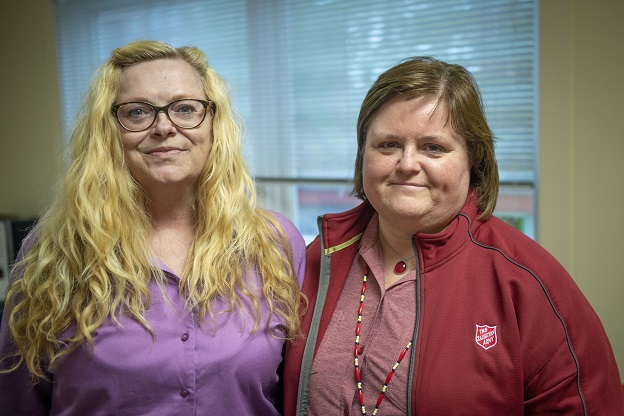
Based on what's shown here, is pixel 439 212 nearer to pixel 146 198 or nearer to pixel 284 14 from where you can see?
pixel 146 198

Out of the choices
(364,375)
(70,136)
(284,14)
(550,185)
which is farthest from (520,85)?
(70,136)

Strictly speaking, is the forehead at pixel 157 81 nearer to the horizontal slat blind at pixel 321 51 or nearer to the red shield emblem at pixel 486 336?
the red shield emblem at pixel 486 336

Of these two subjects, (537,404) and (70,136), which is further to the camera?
(70,136)

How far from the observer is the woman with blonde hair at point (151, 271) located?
1406 mm

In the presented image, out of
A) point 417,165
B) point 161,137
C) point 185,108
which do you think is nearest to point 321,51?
point 185,108

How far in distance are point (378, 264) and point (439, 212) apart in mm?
231

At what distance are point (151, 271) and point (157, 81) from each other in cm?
52

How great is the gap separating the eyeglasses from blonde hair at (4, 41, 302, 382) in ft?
0.12

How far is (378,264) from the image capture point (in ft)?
5.04

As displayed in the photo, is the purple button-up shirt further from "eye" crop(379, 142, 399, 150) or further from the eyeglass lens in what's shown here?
"eye" crop(379, 142, 399, 150)

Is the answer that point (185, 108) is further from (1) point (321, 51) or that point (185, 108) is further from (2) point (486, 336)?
(1) point (321, 51)

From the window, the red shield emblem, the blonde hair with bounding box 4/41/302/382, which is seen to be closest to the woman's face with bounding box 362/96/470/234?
the red shield emblem

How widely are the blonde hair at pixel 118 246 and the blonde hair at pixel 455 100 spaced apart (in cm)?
44

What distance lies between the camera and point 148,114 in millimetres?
1536
